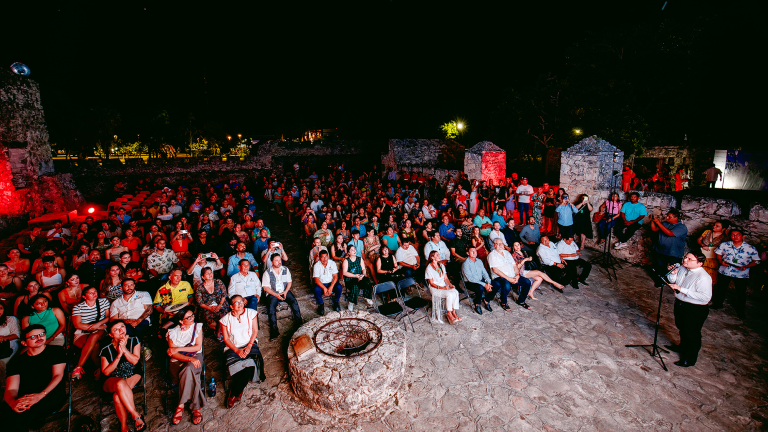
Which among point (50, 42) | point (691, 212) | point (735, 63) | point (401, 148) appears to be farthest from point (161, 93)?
point (735, 63)

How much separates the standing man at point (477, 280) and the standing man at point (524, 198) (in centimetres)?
411

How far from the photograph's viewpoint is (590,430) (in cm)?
321

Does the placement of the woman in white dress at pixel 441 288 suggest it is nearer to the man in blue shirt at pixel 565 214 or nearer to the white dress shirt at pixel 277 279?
the white dress shirt at pixel 277 279

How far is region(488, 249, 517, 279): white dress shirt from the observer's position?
18.6ft

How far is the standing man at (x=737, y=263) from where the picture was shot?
490 centimetres

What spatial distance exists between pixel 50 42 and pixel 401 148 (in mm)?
20455

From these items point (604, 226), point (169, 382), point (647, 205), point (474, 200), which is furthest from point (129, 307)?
point (647, 205)

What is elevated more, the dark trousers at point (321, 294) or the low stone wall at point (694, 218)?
the low stone wall at point (694, 218)

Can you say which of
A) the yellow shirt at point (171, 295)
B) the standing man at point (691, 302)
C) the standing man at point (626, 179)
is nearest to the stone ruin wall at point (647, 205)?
the standing man at point (626, 179)

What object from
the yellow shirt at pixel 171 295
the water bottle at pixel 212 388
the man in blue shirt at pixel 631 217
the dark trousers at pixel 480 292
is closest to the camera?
the water bottle at pixel 212 388

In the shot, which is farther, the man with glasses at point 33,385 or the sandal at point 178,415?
the sandal at point 178,415

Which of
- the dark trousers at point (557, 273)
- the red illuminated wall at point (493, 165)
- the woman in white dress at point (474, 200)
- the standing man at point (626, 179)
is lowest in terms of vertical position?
the dark trousers at point (557, 273)

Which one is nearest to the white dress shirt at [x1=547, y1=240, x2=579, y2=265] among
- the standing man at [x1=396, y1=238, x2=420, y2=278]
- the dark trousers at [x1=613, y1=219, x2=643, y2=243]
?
the dark trousers at [x1=613, y1=219, x2=643, y2=243]

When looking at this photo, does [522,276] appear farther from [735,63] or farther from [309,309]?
[735,63]
